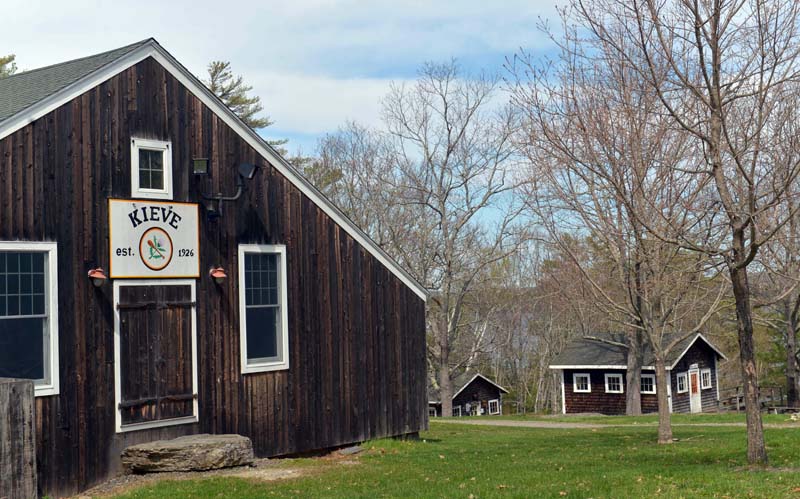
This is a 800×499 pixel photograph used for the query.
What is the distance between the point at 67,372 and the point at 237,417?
316 centimetres

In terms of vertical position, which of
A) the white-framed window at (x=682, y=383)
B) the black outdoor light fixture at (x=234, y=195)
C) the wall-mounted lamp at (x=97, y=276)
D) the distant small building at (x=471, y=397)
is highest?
the black outdoor light fixture at (x=234, y=195)

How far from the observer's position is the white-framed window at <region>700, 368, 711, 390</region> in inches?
1765

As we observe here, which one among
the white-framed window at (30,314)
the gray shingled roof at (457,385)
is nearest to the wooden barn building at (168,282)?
the white-framed window at (30,314)

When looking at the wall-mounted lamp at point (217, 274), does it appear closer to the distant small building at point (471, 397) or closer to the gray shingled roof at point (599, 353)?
the gray shingled roof at point (599, 353)

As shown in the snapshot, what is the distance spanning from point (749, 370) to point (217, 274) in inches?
316

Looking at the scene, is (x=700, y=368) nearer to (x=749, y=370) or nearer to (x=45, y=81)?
(x=749, y=370)

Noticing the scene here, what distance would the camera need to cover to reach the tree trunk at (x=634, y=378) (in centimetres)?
4069

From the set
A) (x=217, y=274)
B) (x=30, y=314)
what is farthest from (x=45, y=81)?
(x=30, y=314)

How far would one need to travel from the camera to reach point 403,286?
17375 millimetres

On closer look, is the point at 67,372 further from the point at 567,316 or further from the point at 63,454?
the point at 567,316

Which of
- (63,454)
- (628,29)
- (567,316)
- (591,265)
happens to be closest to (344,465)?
(63,454)

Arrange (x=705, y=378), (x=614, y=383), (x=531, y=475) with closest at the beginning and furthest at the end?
(x=531, y=475)
(x=614, y=383)
(x=705, y=378)

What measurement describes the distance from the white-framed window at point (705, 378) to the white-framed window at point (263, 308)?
34.6 meters

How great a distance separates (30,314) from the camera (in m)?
11.9
